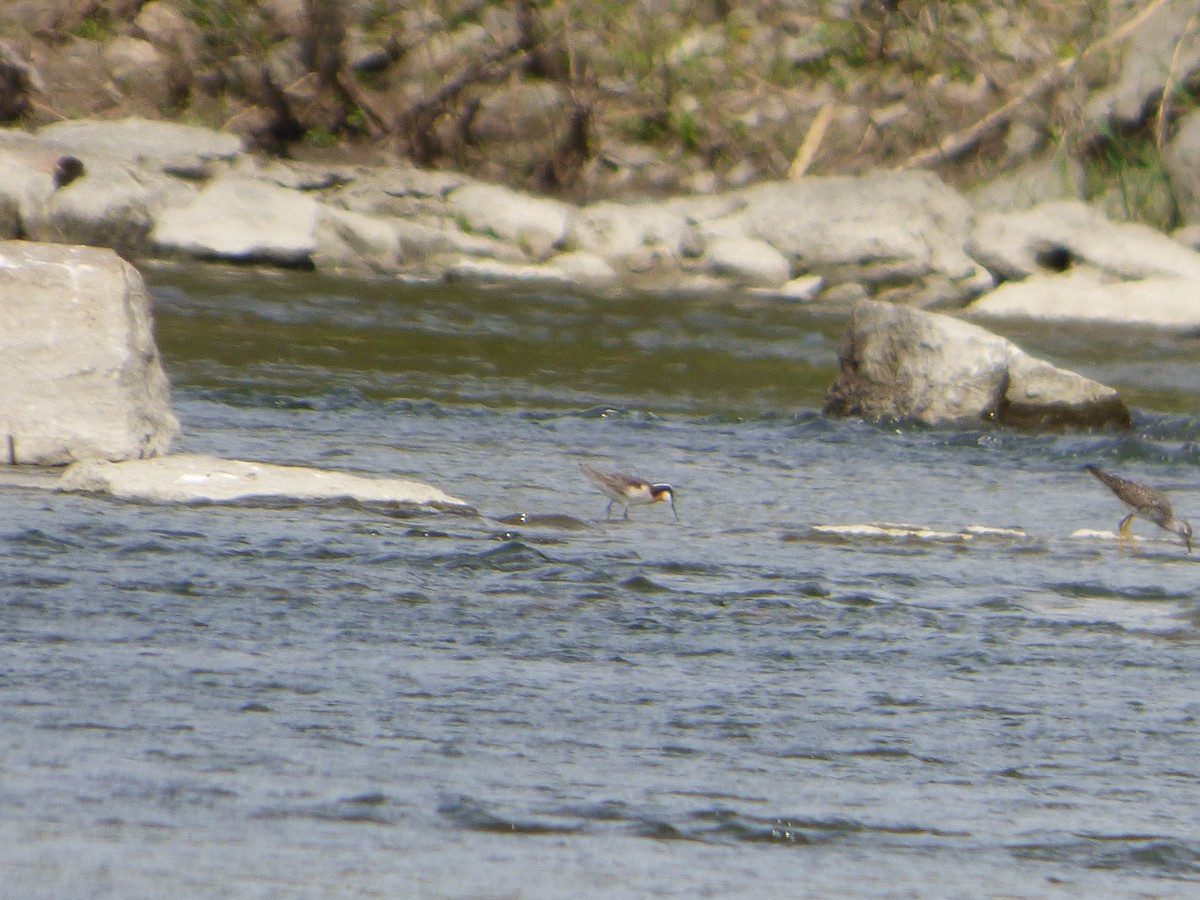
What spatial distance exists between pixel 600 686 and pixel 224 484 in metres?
2.84

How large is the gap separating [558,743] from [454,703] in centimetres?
39

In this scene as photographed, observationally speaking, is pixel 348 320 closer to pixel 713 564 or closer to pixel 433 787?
pixel 713 564

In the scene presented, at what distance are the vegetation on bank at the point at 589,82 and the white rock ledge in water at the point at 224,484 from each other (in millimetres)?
17883

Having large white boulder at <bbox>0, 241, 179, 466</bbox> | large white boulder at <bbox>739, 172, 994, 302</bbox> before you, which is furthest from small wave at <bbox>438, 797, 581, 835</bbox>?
large white boulder at <bbox>739, 172, 994, 302</bbox>

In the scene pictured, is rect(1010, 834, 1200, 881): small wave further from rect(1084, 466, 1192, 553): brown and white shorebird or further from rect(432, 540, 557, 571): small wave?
rect(1084, 466, 1192, 553): brown and white shorebird

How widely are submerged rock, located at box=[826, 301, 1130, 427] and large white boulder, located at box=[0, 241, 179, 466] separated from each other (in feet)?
17.0

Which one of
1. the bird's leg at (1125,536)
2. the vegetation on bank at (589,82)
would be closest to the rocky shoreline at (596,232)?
the vegetation on bank at (589,82)

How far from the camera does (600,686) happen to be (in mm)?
4828

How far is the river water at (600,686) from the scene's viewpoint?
135 inches

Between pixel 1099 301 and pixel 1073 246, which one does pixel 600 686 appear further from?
pixel 1073 246

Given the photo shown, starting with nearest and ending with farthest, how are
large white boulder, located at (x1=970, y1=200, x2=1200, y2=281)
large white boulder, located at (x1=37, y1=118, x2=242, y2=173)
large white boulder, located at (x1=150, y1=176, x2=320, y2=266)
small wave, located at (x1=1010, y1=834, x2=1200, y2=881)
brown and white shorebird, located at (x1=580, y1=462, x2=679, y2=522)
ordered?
1. small wave, located at (x1=1010, y1=834, x2=1200, y2=881)
2. brown and white shorebird, located at (x1=580, y1=462, x2=679, y2=522)
3. large white boulder, located at (x1=150, y1=176, x2=320, y2=266)
4. large white boulder, located at (x1=970, y1=200, x2=1200, y2=281)
5. large white boulder, located at (x1=37, y1=118, x2=242, y2=173)

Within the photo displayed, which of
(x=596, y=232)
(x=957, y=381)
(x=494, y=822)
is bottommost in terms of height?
(x=494, y=822)

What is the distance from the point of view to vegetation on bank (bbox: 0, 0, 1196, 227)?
82.7 ft

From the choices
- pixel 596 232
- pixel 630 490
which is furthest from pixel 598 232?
pixel 630 490
